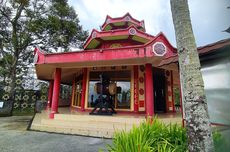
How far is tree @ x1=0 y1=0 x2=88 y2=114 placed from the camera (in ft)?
50.3

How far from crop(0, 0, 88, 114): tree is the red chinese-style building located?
666 cm

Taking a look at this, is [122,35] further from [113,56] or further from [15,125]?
[15,125]

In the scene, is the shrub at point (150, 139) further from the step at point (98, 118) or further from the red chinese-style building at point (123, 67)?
the step at point (98, 118)

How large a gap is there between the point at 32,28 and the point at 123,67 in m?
10.6

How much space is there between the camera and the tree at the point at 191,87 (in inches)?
85.0

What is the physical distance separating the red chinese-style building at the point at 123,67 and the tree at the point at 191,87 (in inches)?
137

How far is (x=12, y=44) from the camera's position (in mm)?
A: 15664

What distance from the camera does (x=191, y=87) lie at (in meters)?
2.28

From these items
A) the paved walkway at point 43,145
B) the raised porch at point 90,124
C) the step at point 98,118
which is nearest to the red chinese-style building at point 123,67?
the step at point 98,118

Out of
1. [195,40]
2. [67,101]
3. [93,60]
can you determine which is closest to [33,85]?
[67,101]

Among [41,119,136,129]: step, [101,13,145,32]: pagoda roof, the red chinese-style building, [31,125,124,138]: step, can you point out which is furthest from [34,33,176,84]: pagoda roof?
[101,13,145,32]: pagoda roof

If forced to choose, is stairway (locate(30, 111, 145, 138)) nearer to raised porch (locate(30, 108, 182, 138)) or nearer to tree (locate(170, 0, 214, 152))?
raised porch (locate(30, 108, 182, 138))

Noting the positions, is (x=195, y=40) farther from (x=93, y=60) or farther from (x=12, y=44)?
(x=12, y=44)

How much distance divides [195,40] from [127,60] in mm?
5038
